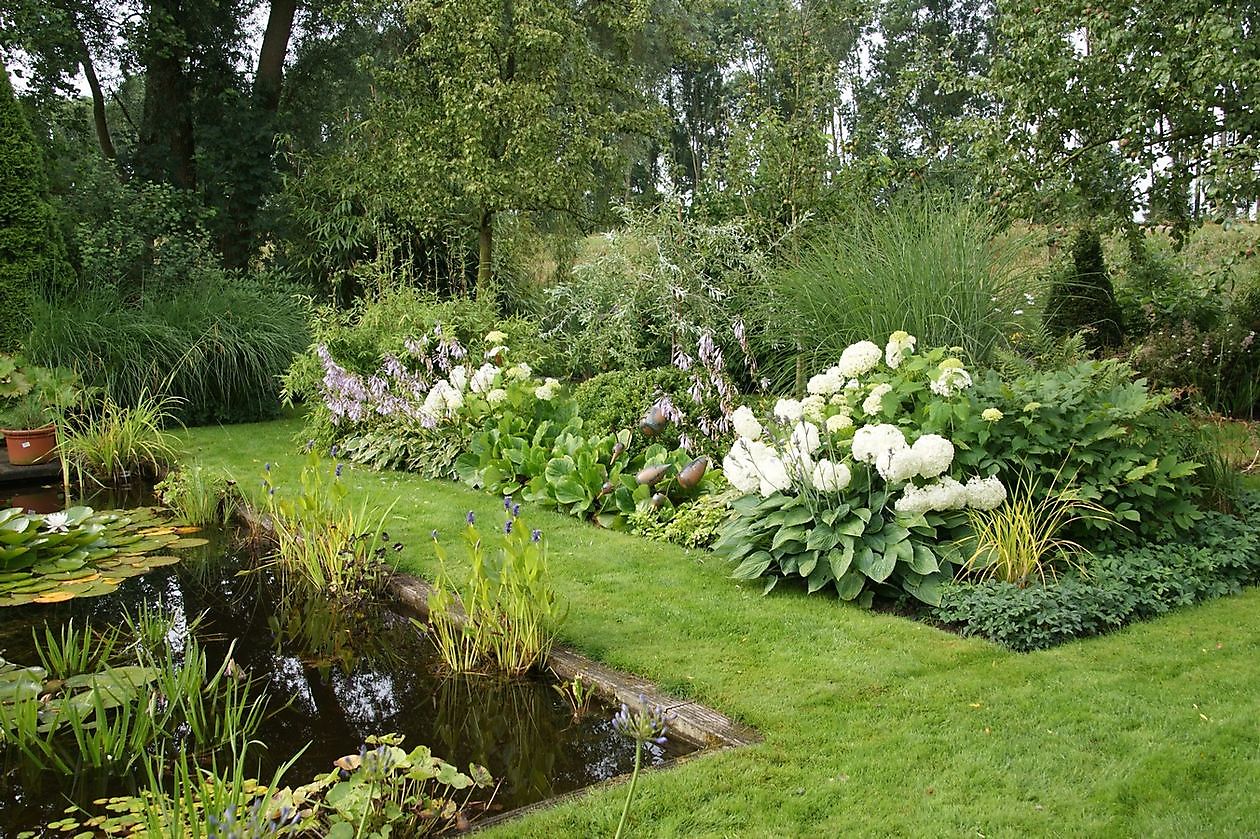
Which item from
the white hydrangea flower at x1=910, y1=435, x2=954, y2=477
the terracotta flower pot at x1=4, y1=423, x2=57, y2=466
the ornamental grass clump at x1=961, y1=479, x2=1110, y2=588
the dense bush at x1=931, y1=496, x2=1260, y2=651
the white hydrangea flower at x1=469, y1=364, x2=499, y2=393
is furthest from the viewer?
the terracotta flower pot at x1=4, y1=423, x2=57, y2=466

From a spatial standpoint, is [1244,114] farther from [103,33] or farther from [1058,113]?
[103,33]

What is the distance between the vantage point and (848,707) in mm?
2891

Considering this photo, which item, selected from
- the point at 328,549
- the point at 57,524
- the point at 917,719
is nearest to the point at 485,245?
the point at 57,524

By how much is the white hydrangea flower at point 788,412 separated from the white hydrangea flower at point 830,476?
1.11 feet

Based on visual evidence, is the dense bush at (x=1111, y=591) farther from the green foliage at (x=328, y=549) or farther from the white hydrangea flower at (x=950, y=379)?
the green foliage at (x=328, y=549)

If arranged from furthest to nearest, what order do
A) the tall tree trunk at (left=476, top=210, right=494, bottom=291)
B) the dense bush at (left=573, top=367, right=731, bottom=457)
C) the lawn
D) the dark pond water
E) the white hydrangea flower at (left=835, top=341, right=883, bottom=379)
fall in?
1. the tall tree trunk at (left=476, top=210, right=494, bottom=291)
2. the dense bush at (left=573, top=367, right=731, bottom=457)
3. the white hydrangea flower at (left=835, top=341, right=883, bottom=379)
4. the dark pond water
5. the lawn

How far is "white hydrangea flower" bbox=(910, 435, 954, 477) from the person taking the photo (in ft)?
12.3

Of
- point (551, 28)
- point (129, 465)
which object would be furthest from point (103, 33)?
point (129, 465)

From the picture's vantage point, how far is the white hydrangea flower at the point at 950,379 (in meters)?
3.99

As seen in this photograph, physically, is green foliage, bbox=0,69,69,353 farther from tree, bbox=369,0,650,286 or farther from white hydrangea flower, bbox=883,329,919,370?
white hydrangea flower, bbox=883,329,919,370

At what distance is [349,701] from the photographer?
3.21 metres

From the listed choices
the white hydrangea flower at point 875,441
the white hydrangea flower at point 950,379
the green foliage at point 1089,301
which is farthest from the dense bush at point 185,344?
the green foliage at point 1089,301

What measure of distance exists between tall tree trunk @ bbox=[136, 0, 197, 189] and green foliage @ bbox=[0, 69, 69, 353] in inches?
183

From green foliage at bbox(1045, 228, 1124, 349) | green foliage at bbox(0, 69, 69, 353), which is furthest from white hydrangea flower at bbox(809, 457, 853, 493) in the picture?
green foliage at bbox(0, 69, 69, 353)
